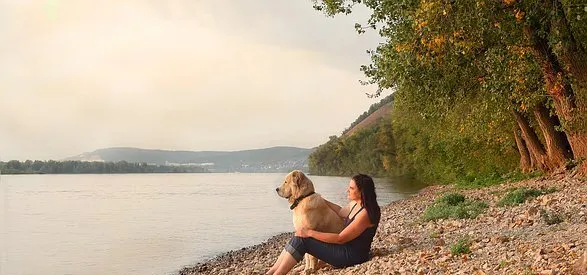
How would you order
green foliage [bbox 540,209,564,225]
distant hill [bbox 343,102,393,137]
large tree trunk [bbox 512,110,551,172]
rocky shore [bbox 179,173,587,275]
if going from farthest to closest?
distant hill [bbox 343,102,393,137] → large tree trunk [bbox 512,110,551,172] → green foliage [bbox 540,209,564,225] → rocky shore [bbox 179,173,587,275]

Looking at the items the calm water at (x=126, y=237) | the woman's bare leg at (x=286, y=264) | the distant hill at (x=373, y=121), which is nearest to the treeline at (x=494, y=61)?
the woman's bare leg at (x=286, y=264)

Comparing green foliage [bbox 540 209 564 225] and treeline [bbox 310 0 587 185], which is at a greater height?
treeline [bbox 310 0 587 185]

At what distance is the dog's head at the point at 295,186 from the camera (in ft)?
33.1

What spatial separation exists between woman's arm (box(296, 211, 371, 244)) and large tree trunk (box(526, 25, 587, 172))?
36.6 feet

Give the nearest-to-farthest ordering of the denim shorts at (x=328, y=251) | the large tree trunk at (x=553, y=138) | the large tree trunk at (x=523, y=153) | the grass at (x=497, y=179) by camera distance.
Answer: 1. the denim shorts at (x=328, y=251)
2. the large tree trunk at (x=553, y=138)
3. the grass at (x=497, y=179)
4. the large tree trunk at (x=523, y=153)

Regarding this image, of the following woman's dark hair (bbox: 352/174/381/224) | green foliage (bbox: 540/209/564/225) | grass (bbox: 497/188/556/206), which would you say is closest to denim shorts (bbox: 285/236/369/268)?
woman's dark hair (bbox: 352/174/381/224)

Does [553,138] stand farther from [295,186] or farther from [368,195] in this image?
[295,186]

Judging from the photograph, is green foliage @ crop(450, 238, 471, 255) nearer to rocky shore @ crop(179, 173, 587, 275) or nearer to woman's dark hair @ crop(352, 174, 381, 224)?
rocky shore @ crop(179, 173, 587, 275)

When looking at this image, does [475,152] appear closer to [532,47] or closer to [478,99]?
[478,99]

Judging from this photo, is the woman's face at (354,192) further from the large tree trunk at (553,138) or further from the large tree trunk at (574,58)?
the large tree trunk at (553,138)

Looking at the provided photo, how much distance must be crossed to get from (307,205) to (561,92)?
13110mm

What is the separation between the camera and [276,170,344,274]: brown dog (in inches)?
397

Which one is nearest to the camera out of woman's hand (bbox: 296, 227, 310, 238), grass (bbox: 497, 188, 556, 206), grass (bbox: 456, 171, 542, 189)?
woman's hand (bbox: 296, 227, 310, 238)

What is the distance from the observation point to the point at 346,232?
1001 cm
